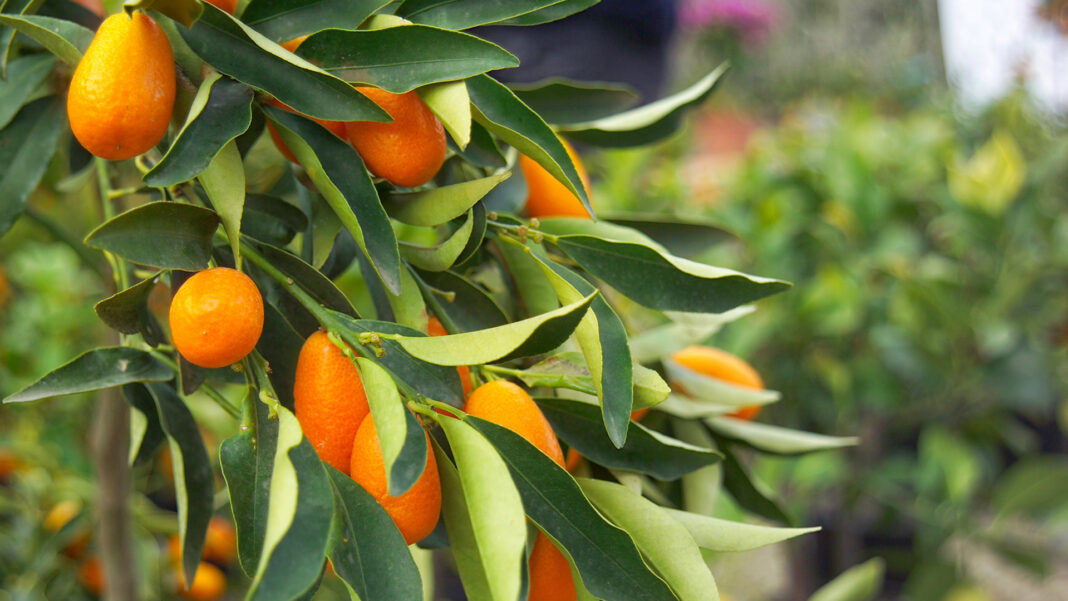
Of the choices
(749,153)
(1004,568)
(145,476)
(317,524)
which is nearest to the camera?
(317,524)

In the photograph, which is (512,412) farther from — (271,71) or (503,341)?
(271,71)

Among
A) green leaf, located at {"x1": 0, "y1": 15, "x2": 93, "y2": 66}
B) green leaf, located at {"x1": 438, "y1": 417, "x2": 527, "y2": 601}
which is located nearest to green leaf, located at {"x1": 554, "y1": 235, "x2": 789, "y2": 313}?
green leaf, located at {"x1": 438, "y1": 417, "x2": 527, "y2": 601}

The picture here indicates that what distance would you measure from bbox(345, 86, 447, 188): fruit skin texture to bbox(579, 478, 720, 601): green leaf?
0.45 feet

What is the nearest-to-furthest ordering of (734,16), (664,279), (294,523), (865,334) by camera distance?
(294,523)
(664,279)
(865,334)
(734,16)

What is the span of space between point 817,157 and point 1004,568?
1.26m

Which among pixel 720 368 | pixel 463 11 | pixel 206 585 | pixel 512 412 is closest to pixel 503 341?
pixel 512 412

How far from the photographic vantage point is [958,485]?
1257 mm

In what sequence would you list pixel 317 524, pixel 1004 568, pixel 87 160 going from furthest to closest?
pixel 1004 568
pixel 87 160
pixel 317 524

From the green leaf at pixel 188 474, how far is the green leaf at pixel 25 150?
4.4 inches

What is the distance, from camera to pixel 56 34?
0.33 meters

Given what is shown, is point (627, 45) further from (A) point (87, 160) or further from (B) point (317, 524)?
(B) point (317, 524)

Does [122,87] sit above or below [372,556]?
above

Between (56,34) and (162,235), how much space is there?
0.29 ft

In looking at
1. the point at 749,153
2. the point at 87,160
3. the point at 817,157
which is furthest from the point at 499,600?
the point at 749,153
